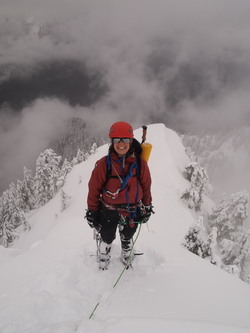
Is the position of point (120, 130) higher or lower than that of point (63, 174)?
lower

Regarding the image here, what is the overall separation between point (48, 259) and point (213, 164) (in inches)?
6784

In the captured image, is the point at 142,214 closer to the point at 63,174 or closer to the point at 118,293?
the point at 118,293

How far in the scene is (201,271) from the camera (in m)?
5.12

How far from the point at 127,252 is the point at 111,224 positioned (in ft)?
3.49

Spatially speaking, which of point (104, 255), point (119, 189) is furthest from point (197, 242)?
point (119, 189)

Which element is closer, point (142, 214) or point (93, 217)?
point (93, 217)

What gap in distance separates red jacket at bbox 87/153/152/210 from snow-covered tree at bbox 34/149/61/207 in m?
42.4

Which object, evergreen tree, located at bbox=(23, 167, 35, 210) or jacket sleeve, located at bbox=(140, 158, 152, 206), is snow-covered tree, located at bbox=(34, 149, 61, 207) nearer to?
evergreen tree, located at bbox=(23, 167, 35, 210)

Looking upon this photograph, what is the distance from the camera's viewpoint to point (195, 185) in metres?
30.7

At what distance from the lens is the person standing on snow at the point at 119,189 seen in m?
4.02

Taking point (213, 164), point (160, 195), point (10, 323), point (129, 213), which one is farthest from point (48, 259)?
point (213, 164)

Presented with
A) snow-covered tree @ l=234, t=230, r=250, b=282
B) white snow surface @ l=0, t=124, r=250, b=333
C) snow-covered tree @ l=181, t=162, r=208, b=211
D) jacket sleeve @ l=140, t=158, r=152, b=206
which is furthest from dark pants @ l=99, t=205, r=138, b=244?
snow-covered tree @ l=234, t=230, r=250, b=282

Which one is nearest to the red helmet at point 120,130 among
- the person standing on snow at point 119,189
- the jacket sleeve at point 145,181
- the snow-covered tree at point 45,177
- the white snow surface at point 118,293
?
the person standing on snow at point 119,189

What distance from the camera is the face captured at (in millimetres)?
3945
